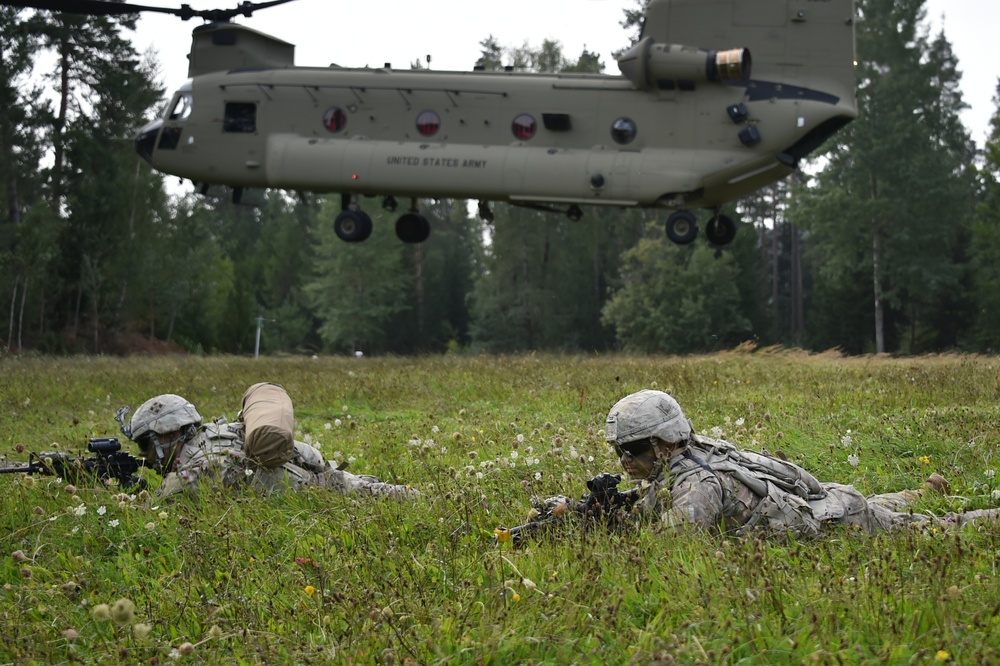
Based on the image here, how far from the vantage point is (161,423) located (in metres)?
6.88

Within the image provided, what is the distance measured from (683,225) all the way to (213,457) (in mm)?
14523

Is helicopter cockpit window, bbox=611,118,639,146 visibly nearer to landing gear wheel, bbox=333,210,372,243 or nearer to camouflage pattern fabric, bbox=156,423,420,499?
landing gear wheel, bbox=333,210,372,243

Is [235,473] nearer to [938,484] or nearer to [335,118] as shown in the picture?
[938,484]

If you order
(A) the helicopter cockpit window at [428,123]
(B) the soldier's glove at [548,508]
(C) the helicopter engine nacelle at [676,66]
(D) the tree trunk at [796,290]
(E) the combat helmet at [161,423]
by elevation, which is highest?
(C) the helicopter engine nacelle at [676,66]

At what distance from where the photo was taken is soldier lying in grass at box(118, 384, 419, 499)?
22.3 ft

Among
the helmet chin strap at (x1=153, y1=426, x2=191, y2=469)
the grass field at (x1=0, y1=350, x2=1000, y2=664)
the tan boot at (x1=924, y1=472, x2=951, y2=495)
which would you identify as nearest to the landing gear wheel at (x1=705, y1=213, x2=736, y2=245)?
the grass field at (x1=0, y1=350, x2=1000, y2=664)

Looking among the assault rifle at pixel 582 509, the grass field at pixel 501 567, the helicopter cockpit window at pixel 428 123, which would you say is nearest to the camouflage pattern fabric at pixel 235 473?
the grass field at pixel 501 567

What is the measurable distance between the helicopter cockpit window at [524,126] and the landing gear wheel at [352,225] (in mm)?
4032

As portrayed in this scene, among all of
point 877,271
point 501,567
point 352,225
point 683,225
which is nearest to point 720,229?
point 683,225

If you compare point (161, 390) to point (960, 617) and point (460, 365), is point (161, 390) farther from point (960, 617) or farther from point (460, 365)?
point (960, 617)

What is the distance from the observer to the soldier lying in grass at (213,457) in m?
6.80

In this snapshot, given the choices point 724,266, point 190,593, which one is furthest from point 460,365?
point 724,266

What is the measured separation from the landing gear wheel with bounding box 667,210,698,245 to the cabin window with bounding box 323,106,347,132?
6892 millimetres

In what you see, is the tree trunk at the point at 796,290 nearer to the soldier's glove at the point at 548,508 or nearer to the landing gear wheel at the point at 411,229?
the landing gear wheel at the point at 411,229
